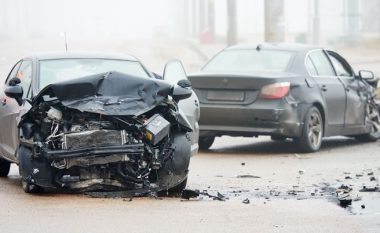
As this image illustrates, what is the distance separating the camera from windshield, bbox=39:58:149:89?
10633 mm

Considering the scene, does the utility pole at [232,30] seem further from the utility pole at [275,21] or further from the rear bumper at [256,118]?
the rear bumper at [256,118]

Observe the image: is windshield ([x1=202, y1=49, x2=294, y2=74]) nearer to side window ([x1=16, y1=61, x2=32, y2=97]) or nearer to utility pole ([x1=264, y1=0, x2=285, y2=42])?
side window ([x1=16, y1=61, x2=32, y2=97])

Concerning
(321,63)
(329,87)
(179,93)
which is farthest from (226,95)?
(179,93)

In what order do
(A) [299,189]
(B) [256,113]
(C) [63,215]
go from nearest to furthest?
(C) [63,215] → (A) [299,189] → (B) [256,113]

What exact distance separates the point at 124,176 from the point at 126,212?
0.75m

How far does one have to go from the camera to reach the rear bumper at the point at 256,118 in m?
13.8

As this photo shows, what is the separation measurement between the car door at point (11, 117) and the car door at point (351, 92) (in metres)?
5.83

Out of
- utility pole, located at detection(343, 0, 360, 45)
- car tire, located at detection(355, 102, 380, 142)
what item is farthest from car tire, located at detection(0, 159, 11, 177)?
utility pole, located at detection(343, 0, 360, 45)

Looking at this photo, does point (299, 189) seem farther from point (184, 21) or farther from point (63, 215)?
point (184, 21)

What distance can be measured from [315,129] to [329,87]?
2.45 feet

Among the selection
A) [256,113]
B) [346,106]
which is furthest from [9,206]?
[346,106]

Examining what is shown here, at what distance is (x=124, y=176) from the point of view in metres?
9.34

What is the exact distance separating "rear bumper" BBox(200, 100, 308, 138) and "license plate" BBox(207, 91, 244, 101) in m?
0.11

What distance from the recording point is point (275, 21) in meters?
22.9
